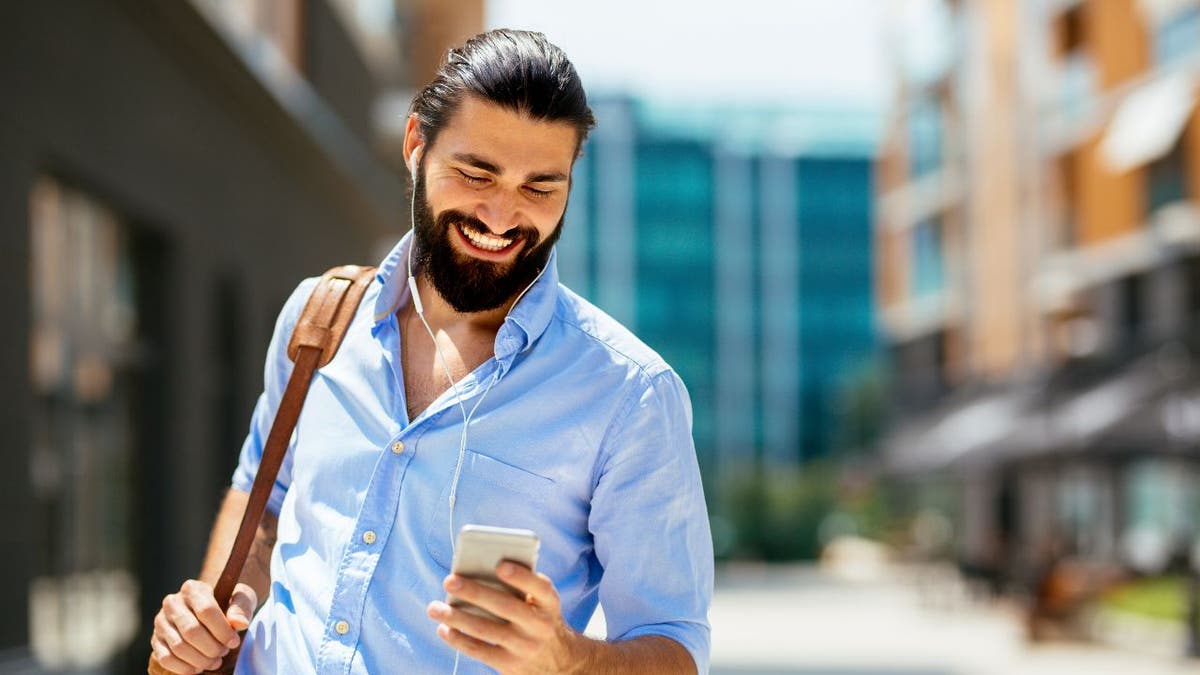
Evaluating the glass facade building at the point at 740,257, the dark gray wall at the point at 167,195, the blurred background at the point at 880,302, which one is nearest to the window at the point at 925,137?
the blurred background at the point at 880,302

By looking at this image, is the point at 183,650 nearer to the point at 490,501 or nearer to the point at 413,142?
the point at 490,501

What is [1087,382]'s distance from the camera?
2869cm

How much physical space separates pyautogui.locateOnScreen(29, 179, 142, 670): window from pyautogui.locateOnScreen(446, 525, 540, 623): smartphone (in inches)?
315

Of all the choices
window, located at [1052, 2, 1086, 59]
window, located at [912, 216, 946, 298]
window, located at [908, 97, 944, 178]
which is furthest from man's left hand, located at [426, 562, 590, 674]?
window, located at [908, 97, 944, 178]

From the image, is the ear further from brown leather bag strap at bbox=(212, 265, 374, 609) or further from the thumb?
the thumb

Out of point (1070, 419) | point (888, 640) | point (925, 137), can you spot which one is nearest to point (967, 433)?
point (1070, 419)

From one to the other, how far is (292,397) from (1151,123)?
2607 cm

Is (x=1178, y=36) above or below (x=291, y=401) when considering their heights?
above

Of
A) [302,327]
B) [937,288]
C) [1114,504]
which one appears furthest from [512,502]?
[937,288]

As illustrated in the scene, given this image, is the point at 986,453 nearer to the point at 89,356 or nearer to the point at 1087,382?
the point at 1087,382

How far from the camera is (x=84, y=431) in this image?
11328 millimetres

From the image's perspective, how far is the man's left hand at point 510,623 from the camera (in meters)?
2.03

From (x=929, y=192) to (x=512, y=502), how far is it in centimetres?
4130

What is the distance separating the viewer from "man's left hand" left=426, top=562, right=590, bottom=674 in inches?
80.0
